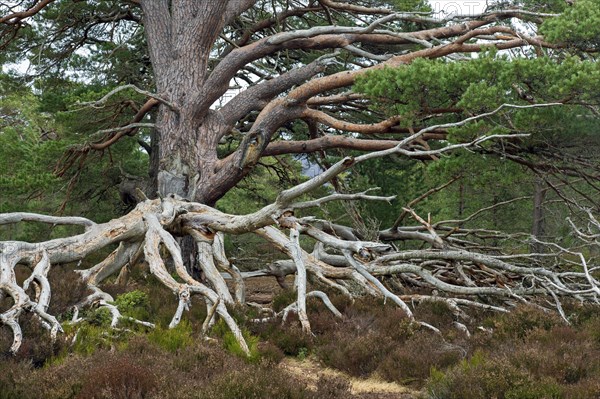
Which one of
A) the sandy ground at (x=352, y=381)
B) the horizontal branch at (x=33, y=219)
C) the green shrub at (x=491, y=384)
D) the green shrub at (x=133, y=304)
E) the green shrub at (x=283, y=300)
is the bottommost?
the sandy ground at (x=352, y=381)

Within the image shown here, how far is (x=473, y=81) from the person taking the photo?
27.5 ft

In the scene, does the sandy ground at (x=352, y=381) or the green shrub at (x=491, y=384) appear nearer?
the green shrub at (x=491, y=384)

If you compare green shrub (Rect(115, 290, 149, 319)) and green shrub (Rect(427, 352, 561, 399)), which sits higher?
green shrub (Rect(115, 290, 149, 319))

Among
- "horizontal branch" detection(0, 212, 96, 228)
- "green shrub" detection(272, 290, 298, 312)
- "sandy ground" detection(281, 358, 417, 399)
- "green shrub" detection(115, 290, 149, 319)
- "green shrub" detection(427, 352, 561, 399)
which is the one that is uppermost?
"horizontal branch" detection(0, 212, 96, 228)

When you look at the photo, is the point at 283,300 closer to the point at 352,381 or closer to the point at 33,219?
the point at 352,381

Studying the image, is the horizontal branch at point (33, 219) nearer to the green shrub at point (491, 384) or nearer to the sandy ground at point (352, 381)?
the sandy ground at point (352, 381)

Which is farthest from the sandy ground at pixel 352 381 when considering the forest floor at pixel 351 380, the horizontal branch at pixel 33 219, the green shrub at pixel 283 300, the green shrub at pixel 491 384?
the horizontal branch at pixel 33 219

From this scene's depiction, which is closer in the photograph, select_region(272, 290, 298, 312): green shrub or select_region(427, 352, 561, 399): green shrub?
select_region(427, 352, 561, 399): green shrub

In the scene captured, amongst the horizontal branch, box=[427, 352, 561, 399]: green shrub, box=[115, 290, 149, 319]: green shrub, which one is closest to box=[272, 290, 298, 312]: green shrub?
box=[115, 290, 149, 319]: green shrub

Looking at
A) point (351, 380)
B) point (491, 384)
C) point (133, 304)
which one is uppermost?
point (133, 304)

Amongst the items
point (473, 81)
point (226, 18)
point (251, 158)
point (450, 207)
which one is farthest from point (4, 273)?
point (450, 207)

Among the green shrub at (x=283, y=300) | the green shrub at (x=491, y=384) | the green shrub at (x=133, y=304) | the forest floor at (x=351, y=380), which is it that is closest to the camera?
the green shrub at (x=491, y=384)

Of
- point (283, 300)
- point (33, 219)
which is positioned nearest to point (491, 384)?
point (283, 300)

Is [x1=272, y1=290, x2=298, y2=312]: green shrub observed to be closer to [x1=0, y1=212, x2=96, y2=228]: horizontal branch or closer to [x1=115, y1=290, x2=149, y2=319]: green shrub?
[x1=115, y1=290, x2=149, y2=319]: green shrub
